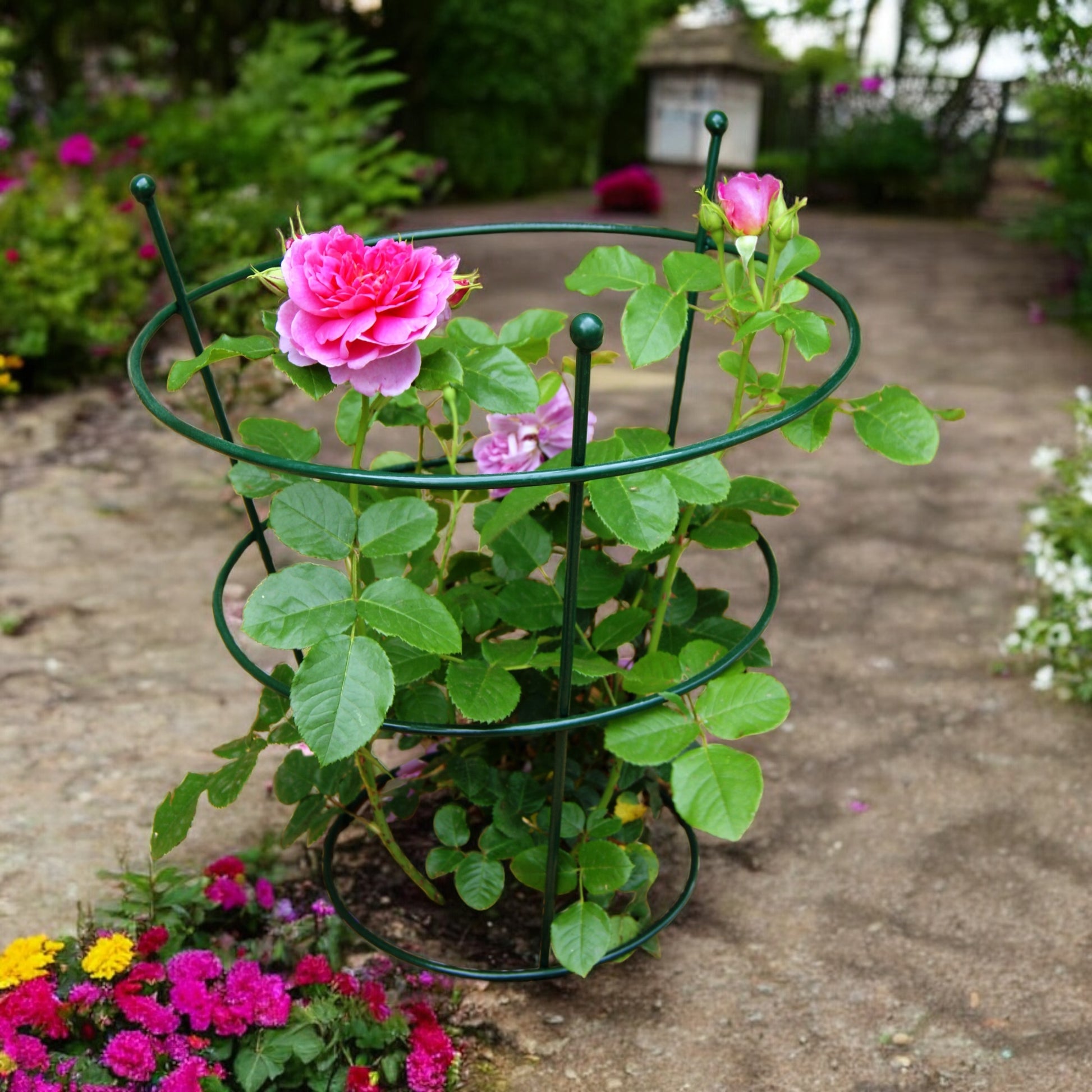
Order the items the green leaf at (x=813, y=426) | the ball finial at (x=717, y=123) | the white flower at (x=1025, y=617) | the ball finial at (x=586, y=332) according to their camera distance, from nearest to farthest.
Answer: the ball finial at (x=586, y=332), the green leaf at (x=813, y=426), the ball finial at (x=717, y=123), the white flower at (x=1025, y=617)

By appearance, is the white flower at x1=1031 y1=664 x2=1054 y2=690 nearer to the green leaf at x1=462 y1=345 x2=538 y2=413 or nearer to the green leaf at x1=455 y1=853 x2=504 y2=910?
the green leaf at x1=455 y1=853 x2=504 y2=910

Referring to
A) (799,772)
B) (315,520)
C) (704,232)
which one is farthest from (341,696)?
(799,772)

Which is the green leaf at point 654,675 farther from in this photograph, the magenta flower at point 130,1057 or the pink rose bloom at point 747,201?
the magenta flower at point 130,1057

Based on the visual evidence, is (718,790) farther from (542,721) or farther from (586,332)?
(586,332)

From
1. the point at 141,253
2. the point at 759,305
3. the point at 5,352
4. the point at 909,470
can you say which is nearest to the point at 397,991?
the point at 759,305

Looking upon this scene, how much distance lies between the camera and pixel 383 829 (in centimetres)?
152

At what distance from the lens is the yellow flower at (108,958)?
1394 millimetres

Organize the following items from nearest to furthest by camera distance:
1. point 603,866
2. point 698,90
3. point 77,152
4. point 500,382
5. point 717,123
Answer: point 500,382
point 603,866
point 717,123
point 77,152
point 698,90

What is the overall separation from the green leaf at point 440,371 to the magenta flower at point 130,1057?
2.74 feet

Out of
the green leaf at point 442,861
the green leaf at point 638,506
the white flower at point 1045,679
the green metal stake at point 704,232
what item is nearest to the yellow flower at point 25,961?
the green leaf at point 442,861

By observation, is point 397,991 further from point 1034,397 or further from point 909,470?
point 1034,397

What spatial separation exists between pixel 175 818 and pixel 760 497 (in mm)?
848

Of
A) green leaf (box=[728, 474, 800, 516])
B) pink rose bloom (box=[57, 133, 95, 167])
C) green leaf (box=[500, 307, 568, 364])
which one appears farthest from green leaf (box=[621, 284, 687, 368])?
pink rose bloom (box=[57, 133, 95, 167])

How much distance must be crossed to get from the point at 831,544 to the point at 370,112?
11.4 feet
